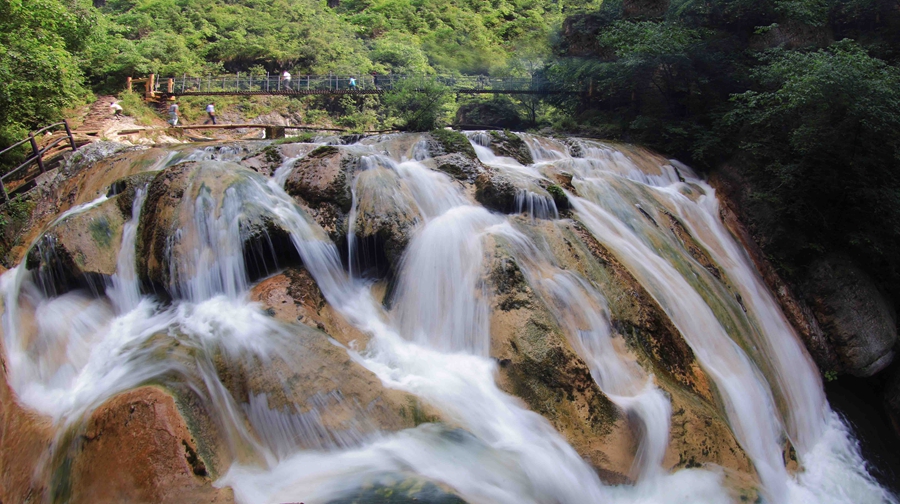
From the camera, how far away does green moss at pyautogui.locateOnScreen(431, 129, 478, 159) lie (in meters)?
9.37

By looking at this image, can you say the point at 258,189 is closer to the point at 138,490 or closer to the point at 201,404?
the point at 201,404

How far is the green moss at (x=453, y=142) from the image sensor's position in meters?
9.37

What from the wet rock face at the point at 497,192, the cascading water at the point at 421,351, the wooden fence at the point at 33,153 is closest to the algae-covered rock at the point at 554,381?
the cascading water at the point at 421,351

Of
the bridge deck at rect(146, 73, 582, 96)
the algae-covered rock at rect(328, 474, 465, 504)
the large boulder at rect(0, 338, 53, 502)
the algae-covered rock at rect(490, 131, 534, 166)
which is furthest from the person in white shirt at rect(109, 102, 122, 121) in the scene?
the algae-covered rock at rect(328, 474, 465, 504)

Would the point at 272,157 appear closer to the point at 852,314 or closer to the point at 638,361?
the point at 638,361

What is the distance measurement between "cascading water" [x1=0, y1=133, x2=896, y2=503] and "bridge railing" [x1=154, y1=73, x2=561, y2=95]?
1222 cm

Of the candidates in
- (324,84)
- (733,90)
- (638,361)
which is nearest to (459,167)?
(638,361)

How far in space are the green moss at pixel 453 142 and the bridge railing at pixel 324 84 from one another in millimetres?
8191

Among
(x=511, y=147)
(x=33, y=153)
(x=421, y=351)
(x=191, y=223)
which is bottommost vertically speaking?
(x=421, y=351)

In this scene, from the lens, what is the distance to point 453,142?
9.57 m

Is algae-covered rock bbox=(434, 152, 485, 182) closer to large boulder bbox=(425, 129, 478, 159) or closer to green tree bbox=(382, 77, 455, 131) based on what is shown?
large boulder bbox=(425, 129, 478, 159)

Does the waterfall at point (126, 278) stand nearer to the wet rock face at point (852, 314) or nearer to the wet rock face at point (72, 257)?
the wet rock face at point (72, 257)

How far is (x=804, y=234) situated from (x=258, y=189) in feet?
34.9

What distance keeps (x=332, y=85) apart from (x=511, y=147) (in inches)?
671
